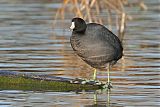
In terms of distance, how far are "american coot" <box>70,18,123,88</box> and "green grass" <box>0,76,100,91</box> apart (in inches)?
19.3

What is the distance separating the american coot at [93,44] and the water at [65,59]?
488 mm

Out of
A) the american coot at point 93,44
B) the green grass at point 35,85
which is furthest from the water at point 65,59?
the american coot at point 93,44

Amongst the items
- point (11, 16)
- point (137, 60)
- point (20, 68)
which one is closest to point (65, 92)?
point (20, 68)

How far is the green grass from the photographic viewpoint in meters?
11.8

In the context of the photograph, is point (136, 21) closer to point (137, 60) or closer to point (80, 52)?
point (137, 60)

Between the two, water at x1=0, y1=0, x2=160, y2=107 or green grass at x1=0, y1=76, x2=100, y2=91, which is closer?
water at x1=0, y1=0, x2=160, y2=107

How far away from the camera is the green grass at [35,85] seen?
38.5 feet

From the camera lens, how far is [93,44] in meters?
12.0

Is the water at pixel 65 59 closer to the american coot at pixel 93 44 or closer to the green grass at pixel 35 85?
the green grass at pixel 35 85

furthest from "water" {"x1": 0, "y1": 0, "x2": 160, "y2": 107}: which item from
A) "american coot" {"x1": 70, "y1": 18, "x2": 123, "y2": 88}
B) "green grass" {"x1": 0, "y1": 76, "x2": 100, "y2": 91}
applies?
"american coot" {"x1": 70, "y1": 18, "x2": 123, "y2": 88}

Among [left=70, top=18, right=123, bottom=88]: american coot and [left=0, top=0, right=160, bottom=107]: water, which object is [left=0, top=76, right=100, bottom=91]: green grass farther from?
[left=70, top=18, right=123, bottom=88]: american coot

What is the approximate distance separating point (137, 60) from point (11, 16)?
9.91 m

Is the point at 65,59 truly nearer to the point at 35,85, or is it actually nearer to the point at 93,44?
the point at 93,44

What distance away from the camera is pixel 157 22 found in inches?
886
